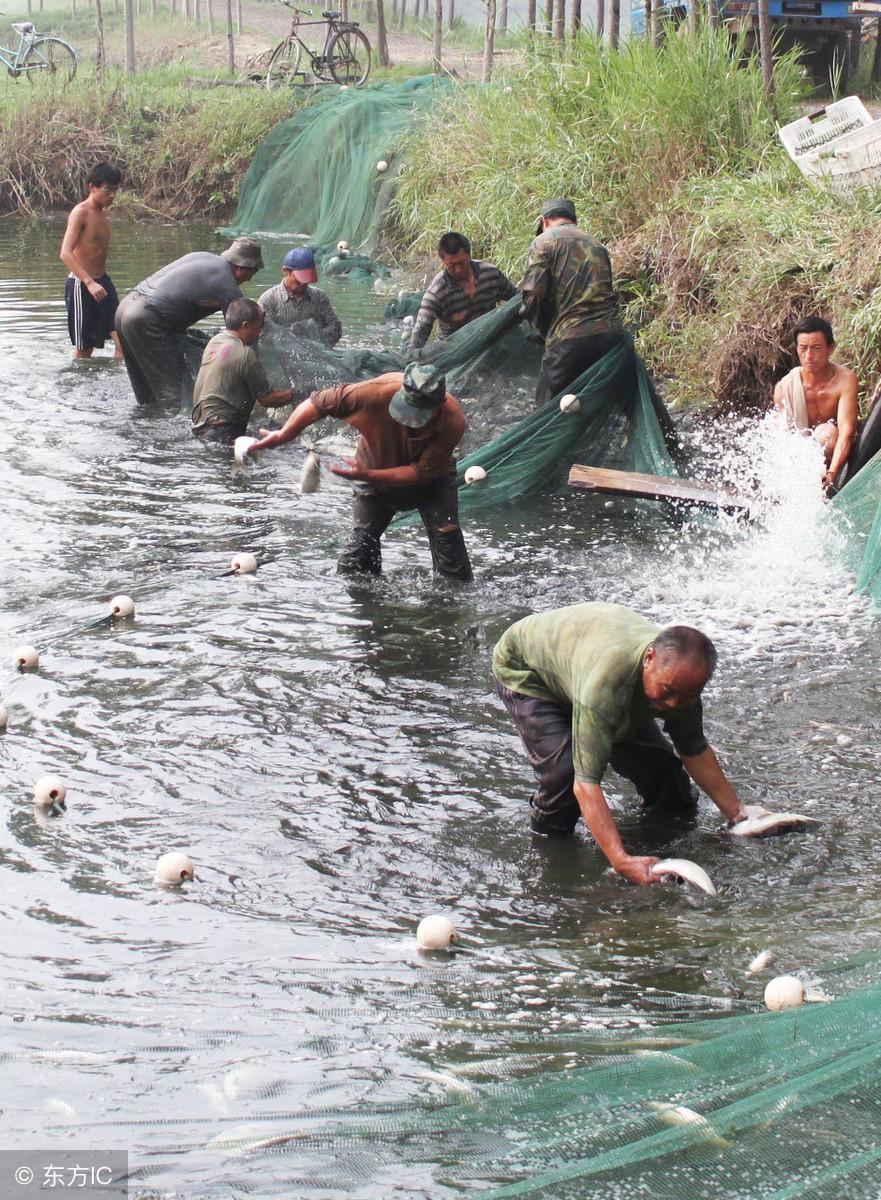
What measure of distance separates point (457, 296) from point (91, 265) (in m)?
3.36

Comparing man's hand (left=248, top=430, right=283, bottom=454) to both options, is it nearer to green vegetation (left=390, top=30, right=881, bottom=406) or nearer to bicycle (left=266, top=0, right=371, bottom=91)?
green vegetation (left=390, top=30, right=881, bottom=406)

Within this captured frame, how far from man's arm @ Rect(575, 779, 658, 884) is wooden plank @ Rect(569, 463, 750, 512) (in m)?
4.03

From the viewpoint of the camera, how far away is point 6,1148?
118 inches

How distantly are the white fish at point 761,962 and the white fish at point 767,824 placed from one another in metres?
0.65

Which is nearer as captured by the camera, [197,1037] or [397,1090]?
[397,1090]

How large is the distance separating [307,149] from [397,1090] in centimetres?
1755

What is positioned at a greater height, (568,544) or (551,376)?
(551,376)

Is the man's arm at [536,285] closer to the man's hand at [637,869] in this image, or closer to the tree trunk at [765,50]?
the tree trunk at [765,50]

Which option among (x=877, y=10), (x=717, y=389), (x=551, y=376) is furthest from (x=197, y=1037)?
(x=877, y=10)

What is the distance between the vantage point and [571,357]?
9.09 m

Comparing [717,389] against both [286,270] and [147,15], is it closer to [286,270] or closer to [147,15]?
[286,270]

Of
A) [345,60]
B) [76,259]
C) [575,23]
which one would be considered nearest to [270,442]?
[76,259]

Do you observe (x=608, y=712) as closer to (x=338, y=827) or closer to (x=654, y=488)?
(x=338, y=827)

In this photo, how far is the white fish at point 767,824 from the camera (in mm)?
4359
